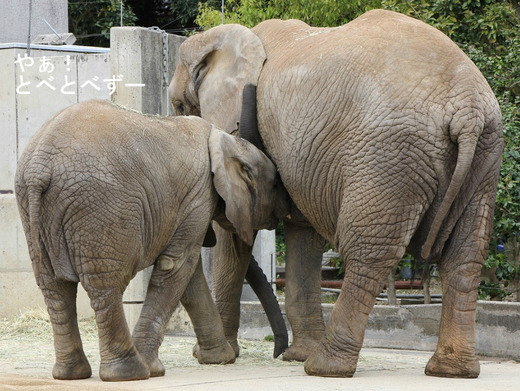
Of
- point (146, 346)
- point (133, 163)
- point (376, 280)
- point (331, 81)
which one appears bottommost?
point (146, 346)

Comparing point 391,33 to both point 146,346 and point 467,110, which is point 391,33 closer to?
point 467,110

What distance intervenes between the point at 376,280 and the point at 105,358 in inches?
70.8

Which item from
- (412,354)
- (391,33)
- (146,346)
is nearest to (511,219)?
(412,354)

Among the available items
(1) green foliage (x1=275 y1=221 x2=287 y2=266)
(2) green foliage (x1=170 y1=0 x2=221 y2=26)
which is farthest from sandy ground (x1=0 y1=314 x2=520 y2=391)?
(2) green foliage (x1=170 y1=0 x2=221 y2=26)

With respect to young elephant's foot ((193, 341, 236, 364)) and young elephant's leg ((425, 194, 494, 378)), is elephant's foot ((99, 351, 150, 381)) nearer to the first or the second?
young elephant's foot ((193, 341, 236, 364))

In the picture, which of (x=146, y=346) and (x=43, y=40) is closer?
(x=146, y=346)

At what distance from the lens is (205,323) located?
8508mm

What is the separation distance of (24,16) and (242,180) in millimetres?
10184

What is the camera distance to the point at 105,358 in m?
7.39

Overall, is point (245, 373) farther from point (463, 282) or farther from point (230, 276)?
point (463, 282)

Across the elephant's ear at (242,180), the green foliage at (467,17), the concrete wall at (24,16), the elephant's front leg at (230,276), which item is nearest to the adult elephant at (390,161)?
the elephant's ear at (242,180)

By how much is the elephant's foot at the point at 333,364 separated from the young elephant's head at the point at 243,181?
1.09 m

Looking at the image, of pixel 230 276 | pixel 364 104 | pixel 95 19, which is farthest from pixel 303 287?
pixel 95 19

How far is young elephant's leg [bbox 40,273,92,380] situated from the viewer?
24.3 feet
